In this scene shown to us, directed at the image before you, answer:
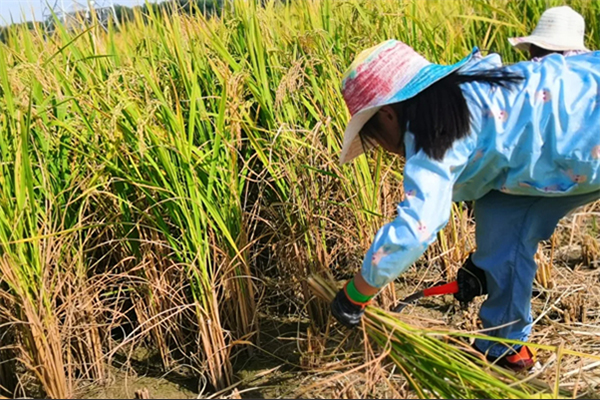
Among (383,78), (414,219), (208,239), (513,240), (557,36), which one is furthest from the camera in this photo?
(557,36)

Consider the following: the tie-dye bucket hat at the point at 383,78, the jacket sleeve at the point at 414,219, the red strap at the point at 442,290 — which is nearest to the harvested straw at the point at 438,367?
the jacket sleeve at the point at 414,219

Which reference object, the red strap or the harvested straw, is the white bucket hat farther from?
the harvested straw

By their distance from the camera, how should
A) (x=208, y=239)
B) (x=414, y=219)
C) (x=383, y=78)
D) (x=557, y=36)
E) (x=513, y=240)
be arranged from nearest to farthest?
(x=414, y=219) → (x=383, y=78) → (x=513, y=240) → (x=208, y=239) → (x=557, y=36)

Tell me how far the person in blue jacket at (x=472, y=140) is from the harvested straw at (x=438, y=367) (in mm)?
82

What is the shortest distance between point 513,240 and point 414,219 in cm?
58

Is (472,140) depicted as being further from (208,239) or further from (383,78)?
(208,239)

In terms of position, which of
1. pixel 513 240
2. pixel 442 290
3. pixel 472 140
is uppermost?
pixel 472 140

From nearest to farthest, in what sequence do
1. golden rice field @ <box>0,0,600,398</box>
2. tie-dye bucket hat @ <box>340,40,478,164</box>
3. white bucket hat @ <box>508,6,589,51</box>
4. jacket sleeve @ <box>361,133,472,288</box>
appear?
jacket sleeve @ <box>361,133,472,288</box>, tie-dye bucket hat @ <box>340,40,478,164</box>, golden rice field @ <box>0,0,600,398</box>, white bucket hat @ <box>508,6,589,51</box>

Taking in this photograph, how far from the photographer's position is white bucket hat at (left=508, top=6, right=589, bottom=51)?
2.82 m

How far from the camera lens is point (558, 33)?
2.85 meters

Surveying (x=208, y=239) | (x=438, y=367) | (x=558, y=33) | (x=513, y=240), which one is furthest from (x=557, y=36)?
(x=438, y=367)

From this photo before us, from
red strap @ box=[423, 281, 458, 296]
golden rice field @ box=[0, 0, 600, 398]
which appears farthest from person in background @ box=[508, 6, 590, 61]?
red strap @ box=[423, 281, 458, 296]

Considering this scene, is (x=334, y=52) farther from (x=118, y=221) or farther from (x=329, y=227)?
(x=118, y=221)

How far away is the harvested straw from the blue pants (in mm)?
318
